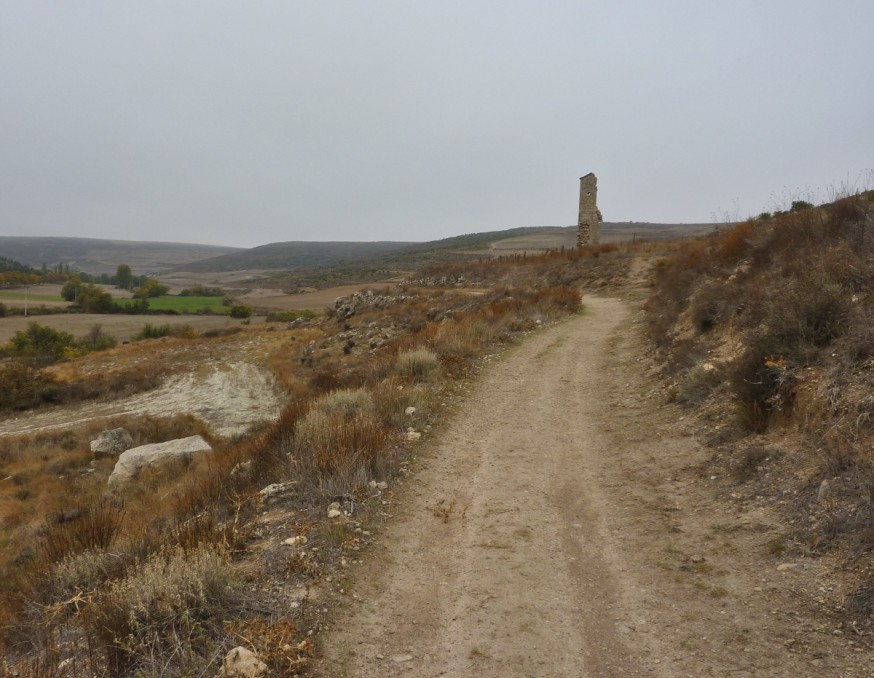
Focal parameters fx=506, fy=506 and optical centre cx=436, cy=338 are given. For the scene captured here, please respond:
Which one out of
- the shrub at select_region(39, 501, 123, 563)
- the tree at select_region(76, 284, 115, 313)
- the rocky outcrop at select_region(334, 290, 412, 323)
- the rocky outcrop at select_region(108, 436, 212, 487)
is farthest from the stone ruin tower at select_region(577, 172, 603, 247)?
the tree at select_region(76, 284, 115, 313)

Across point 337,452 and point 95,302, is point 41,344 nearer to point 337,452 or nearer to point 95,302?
point 95,302

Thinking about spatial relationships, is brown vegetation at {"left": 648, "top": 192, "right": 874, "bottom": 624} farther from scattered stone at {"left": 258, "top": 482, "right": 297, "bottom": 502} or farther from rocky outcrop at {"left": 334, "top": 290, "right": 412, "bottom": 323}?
rocky outcrop at {"left": 334, "top": 290, "right": 412, "bottom": 323}

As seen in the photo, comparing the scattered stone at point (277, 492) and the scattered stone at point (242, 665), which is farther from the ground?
the scattered stone at point (242, 665)

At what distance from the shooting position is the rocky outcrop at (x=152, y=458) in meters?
11.9

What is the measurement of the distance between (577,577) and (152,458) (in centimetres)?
1136

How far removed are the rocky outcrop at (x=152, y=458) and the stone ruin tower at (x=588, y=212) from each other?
27.2 m

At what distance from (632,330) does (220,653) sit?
13127mm

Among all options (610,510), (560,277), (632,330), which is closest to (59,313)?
(560,277)

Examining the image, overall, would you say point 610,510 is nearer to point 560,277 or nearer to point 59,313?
point 560,277

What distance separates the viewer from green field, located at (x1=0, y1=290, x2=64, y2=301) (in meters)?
72.8

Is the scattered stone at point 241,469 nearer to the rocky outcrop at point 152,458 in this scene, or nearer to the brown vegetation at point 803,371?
the brown vegetation at point 803,371

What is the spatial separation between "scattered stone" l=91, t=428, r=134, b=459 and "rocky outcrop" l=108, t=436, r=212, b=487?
3469 mm

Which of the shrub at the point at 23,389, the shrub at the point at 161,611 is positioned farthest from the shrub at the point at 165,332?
the shrub at the point at 161,611

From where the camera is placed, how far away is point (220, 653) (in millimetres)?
3100
